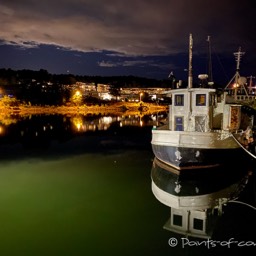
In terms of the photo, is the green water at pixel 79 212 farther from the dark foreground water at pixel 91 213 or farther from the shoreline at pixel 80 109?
the shoreline at pixel 80 109

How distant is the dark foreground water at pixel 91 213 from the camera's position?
1267 centimetres

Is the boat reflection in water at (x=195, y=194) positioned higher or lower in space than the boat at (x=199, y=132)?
lower

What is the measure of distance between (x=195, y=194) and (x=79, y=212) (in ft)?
26.4

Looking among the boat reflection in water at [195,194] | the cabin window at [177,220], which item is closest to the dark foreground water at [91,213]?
the cabin window at [177,220]

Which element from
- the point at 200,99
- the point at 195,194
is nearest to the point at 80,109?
the point at 200,99

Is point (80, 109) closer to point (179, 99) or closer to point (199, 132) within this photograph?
point (179, 99)

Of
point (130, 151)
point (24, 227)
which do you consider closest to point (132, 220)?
point (24, 227)

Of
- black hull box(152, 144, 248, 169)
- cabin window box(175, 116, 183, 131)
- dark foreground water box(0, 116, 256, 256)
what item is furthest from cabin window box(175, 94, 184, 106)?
dark foreground water box(0, 116, 256, 256)

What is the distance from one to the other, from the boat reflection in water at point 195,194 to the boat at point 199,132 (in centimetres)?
83

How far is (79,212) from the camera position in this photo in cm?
1653

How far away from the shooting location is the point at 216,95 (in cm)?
2567

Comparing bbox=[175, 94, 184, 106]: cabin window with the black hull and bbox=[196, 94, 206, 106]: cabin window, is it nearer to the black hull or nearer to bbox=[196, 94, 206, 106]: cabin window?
bbox=[196, 94, 206, 106]: cabin window

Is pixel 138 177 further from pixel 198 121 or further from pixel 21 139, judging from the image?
pixel 21 139

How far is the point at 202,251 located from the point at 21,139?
41.0 meters
